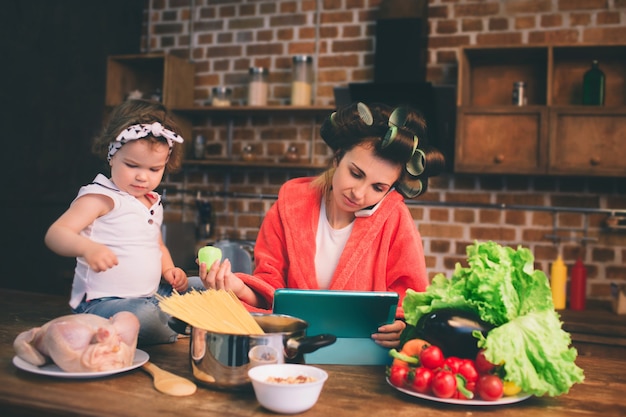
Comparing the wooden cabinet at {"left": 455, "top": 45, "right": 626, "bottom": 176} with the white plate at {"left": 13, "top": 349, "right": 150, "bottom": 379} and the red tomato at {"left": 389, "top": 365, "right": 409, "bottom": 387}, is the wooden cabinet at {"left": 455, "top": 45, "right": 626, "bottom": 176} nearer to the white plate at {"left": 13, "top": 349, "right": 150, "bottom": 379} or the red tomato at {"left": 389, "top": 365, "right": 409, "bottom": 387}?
the red tomato at {"left": 389, "top": 365, "right": 409, "bottom": 387}

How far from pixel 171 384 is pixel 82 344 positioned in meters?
0.19

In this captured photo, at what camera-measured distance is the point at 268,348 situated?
1.10m

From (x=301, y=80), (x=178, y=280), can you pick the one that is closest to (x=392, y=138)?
(x=178, y=280)

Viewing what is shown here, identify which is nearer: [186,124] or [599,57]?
[599,57]

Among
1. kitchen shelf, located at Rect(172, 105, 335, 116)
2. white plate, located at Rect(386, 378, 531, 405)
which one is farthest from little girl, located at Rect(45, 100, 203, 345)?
kitchen shelf, located at Rect(172, 105, 335, 116)

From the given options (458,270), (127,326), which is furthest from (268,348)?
(458,270)

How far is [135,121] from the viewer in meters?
1.73

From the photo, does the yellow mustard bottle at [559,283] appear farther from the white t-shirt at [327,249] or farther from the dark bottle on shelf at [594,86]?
the white t-shirt at [327,249]

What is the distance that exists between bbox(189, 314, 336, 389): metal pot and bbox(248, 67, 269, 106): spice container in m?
2.79

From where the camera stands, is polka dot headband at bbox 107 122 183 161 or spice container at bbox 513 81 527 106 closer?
polka dot headband at bbox 107 122 183 161

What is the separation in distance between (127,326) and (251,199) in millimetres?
2766

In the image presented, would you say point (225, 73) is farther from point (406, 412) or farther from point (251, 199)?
point (406, 412)

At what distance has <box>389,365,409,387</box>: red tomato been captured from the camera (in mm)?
1144

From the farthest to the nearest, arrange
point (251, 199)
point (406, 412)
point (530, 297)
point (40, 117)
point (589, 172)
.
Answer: point (251, 199) → point (40, 117) → point (589, 172) → point (530, 297) → point (406, 412)
